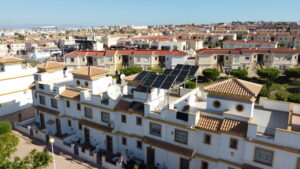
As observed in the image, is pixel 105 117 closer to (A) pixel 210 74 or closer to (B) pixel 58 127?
(B) pixel 58 127

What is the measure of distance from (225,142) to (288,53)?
55.1 m

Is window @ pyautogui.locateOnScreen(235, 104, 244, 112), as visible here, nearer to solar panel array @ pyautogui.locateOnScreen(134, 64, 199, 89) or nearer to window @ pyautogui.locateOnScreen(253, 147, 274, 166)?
window @ pyautogui.locateOnScreen(253, 147, 274, 166)

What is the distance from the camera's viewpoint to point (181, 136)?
20969 mm

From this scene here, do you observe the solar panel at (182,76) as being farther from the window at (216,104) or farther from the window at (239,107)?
the window at (239,107)

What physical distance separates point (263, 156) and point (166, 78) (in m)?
10.7

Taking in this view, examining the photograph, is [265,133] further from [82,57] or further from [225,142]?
[82,57]

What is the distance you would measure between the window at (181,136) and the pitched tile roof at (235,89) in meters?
4.40

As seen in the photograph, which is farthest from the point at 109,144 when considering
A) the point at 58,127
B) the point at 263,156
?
the point at 263,156

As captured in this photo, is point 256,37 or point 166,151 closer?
point 166,151

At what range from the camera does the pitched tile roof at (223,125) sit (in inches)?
715

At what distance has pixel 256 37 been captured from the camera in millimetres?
107438

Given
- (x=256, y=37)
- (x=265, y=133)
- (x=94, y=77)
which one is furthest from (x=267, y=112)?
(x=256, y=37)

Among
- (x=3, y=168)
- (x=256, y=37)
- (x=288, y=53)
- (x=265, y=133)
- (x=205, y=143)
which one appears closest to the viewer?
(x=3, y=168)

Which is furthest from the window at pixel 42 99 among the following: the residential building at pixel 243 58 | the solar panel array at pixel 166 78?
the residential building at pixel 243 58
